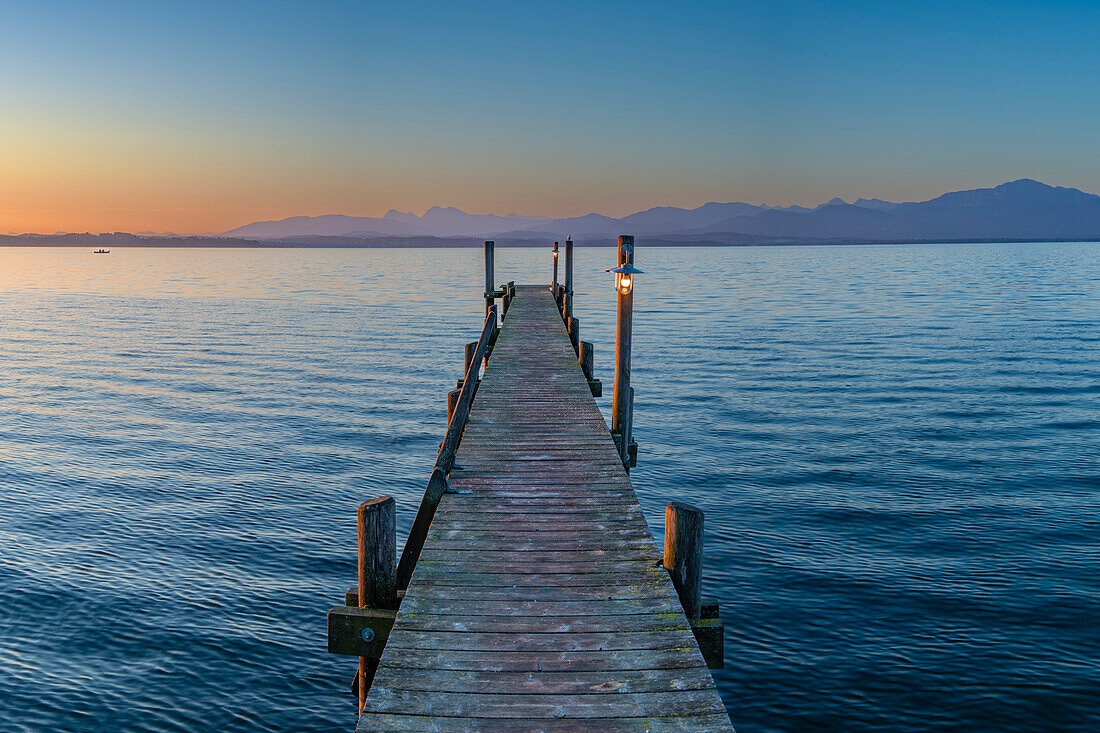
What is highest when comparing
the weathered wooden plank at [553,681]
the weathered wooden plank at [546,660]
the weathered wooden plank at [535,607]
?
the weathered wooden plank at [535,607]

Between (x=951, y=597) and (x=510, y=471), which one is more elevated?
(x=510, y=471)

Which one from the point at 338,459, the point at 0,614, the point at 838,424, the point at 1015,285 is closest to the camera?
the point at 0,614

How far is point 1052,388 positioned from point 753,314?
992 inches

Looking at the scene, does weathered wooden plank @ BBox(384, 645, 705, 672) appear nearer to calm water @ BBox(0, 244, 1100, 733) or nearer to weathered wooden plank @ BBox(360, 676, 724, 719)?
weathered wooden plank @ BBox(360, 676, 724, 719)

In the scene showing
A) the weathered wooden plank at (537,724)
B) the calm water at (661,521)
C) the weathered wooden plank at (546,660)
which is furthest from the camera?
the calm water at (661,521)

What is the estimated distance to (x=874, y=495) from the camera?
44.3 ft

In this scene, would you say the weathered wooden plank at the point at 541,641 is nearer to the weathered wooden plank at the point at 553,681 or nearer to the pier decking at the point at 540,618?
the pier decking at the point at 540,618

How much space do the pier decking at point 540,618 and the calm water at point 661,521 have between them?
2.60 m

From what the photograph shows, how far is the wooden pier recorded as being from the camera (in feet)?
13.4

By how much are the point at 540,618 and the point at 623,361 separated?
22.1 ft

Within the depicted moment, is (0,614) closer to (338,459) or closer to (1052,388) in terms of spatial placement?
(338,459)

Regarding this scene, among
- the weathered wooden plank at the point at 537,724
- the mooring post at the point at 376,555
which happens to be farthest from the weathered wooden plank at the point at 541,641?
the mooring post at the point at 376,555

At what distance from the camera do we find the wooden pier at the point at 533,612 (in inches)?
161

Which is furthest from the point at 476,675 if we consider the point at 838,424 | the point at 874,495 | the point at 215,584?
the point at 838,424
